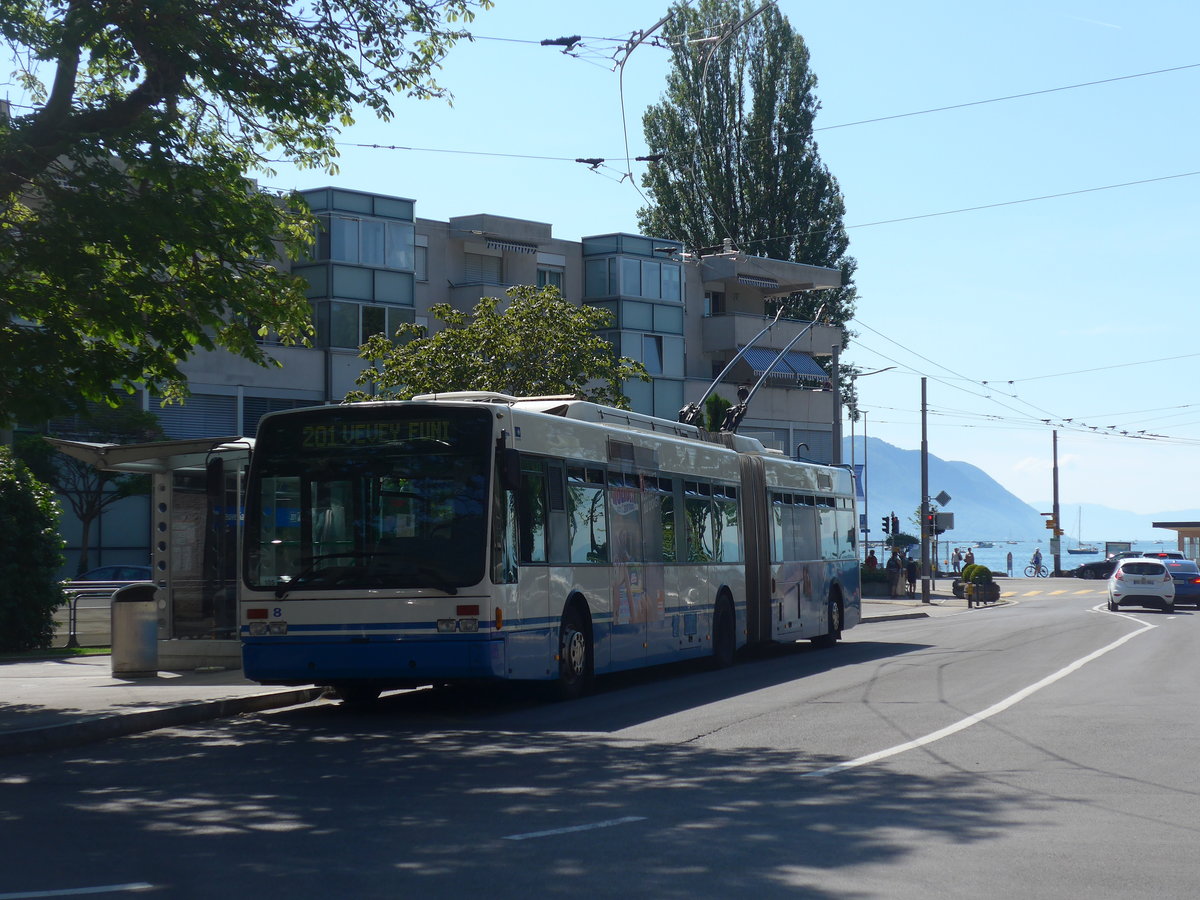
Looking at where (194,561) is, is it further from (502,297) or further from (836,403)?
(836,403)

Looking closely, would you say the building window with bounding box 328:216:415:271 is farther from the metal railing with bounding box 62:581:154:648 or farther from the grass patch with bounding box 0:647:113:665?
the grass patch with bounding box 0:647:113:665

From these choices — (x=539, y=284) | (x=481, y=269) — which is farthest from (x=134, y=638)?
(x=539, y=284)

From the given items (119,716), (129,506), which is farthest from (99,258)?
(129,506)

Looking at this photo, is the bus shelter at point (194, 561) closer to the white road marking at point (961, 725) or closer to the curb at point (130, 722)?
the curb at point (130, 722)

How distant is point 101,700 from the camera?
1505 cm

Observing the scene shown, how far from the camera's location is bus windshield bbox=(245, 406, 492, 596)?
14180mm

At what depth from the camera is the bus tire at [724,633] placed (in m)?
20.7

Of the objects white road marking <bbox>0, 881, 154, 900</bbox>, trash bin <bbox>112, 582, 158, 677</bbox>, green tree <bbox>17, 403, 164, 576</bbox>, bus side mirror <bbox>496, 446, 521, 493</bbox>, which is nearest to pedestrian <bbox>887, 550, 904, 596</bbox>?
green tree <bbox>17, 403, 164, 576</bbox>

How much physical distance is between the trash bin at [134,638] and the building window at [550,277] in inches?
1272

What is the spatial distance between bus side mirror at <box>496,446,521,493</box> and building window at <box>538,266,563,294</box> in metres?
35.6

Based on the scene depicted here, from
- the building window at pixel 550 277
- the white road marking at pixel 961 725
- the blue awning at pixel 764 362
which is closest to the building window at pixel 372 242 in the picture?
the building window at pixel 550 277

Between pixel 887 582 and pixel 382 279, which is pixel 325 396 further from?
pixel 887 582

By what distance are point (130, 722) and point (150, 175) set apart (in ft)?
15.9

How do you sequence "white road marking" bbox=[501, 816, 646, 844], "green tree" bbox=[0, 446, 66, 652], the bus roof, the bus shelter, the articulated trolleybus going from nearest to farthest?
"white road marking" bbox=[501, 816, 646, 844] → the articulated trolleybus → the bus roof → the bus shelter → "green tree" bbox=[0, 446, 66, 652]
